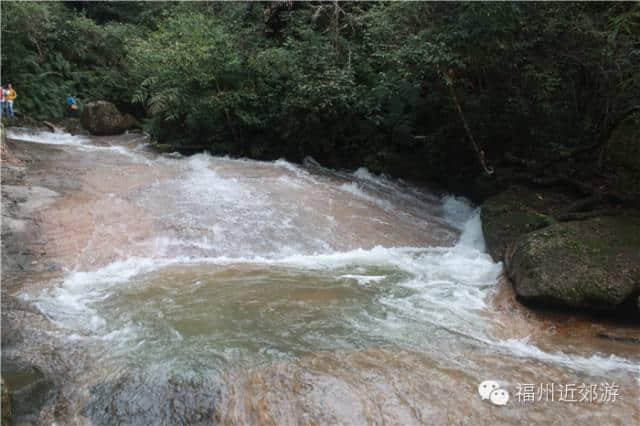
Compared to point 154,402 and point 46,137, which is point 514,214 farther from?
point 46,137

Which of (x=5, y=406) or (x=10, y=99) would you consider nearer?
(x=5, y=406)

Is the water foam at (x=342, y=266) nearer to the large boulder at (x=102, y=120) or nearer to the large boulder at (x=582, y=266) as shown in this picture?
the large boulder at (x=582, y=266)

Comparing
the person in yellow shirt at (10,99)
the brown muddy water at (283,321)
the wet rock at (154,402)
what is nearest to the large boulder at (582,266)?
the brown muddy water at (283,321)

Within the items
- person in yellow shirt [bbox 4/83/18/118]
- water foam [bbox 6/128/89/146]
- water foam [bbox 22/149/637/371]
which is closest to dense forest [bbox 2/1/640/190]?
person in yellow shirt [bbox 4/83/18/118]

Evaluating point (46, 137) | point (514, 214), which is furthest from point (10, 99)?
point (514, 214)

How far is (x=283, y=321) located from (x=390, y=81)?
302 inches

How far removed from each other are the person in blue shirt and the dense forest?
378mm

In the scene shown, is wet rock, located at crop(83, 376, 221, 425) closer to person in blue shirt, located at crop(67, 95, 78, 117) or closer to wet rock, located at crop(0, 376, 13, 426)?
wet rock, located at crop(0, 376, 13, 426)

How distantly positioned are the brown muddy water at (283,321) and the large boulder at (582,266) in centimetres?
25

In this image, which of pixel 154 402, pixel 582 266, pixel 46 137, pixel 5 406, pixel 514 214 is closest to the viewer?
pixel 5 406

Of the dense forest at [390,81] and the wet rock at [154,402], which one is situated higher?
the dense forest at [390,81]

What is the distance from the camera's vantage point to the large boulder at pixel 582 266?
5098mm

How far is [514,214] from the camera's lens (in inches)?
308

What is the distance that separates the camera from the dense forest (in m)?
7.72
